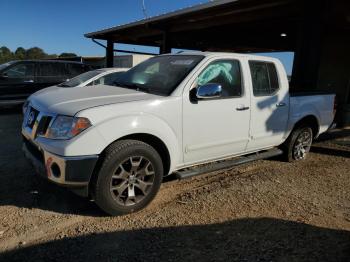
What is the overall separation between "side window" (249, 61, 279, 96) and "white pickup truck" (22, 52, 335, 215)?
0.02 m

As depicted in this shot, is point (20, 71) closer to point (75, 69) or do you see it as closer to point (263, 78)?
point (75, 69)

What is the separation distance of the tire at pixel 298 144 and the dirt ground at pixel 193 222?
0.74 meters

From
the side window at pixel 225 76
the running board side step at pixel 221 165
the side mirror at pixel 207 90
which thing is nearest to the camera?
the side mirror at pixel 207 90

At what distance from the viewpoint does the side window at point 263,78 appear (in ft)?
16.8

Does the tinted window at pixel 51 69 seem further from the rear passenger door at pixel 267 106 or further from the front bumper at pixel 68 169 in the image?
the front bumper at pixel 68 169

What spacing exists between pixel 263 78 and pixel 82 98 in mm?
2772

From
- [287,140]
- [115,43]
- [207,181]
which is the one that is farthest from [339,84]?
[115,43]

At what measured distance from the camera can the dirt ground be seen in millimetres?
3229

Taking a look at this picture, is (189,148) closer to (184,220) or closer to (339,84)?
(184,220)

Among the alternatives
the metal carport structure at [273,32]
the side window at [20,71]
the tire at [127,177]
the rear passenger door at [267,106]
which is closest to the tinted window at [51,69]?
the side window at [20,71]

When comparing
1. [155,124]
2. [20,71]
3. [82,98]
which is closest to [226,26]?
[20,71]

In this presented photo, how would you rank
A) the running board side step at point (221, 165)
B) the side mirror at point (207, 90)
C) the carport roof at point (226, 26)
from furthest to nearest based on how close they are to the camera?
the carport roof at point (226, 26) → the running board side step at point (221, 165) → the side mirror at point (207, 90)

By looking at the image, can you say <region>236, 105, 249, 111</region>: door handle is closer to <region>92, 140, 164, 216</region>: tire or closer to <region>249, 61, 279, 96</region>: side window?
<region>249, 61, 279, 96</region>: side window

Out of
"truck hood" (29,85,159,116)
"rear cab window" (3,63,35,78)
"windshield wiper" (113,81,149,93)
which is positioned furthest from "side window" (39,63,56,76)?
"truck hood" (29,85,159,116)
